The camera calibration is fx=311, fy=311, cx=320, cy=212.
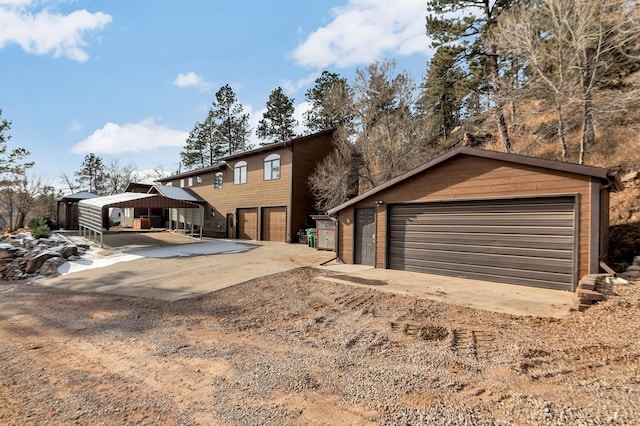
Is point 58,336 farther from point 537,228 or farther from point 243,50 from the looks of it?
point 243,50

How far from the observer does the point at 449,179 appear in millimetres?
8695

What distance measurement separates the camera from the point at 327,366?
140 inches

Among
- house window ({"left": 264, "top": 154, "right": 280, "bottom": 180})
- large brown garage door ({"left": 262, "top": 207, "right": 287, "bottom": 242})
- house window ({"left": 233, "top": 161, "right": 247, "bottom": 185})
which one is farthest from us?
house window ({"left": 233, "top": 161, "right": 247, "bottom": 185})

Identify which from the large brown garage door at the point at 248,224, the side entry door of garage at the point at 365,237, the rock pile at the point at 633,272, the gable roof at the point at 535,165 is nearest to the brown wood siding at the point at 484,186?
the gable roof at the point at 535,165

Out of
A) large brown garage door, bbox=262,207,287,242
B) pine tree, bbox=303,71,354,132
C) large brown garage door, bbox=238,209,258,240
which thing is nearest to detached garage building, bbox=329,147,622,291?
large brown garage door, bbox=262,207,287,242

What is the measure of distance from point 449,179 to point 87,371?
8.57 m

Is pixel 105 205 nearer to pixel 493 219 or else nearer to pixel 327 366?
pixel 327 366

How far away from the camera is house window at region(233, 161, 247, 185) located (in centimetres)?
2122

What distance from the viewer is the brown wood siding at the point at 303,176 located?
18578mm

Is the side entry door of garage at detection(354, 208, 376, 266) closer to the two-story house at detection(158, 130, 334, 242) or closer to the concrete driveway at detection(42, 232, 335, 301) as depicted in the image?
the concrete driveway at detection(42, 232, 335, 301)

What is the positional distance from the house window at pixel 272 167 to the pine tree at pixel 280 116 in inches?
526

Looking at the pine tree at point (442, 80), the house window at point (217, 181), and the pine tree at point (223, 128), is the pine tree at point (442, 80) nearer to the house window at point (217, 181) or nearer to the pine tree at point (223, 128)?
the house window at point (217, 181)

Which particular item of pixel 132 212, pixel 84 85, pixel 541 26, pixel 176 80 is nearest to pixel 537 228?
pixel 541 26

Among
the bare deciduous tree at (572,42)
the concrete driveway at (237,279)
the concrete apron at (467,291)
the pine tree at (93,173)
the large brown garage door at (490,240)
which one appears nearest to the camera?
the concrete apron at (467,291)
